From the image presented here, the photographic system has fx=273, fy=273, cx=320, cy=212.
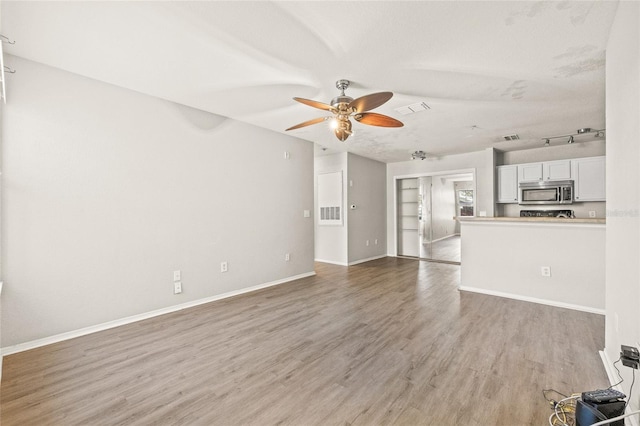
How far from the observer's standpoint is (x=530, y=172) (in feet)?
17.8

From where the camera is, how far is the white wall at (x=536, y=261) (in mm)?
3293

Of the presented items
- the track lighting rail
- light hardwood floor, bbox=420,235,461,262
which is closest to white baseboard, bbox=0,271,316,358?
light hardwood floor, bbox=420,235,461,262

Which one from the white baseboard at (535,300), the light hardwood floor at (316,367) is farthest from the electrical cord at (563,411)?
the white baseboard at (535,300)

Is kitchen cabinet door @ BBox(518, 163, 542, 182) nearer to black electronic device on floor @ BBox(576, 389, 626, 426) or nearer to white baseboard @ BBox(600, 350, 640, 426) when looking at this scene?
white baseboard @ BBox(600, 350, 640, 426)

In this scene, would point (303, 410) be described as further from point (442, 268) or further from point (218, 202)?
point (442, 268)

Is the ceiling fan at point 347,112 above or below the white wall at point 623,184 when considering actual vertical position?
above

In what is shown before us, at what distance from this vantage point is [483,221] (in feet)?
13.2

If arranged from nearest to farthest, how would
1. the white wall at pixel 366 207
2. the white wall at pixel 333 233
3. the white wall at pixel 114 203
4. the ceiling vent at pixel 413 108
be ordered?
the white wall at pixel 114 203 < the ceiling vent at pixel 413 108 < the white wall at pixel 333 233 < the white wall at pixel 366 207

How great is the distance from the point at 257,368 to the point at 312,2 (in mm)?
2640

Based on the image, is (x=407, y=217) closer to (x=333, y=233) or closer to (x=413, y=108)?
(x=333, y=233)

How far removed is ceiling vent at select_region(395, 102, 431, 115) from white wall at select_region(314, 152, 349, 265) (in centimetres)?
249

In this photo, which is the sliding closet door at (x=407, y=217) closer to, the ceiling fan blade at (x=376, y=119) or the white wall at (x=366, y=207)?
the white wall at (x=366, y=207)

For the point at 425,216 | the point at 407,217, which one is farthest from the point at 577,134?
the point at 407,217

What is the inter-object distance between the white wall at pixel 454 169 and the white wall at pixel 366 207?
0.16 meters
